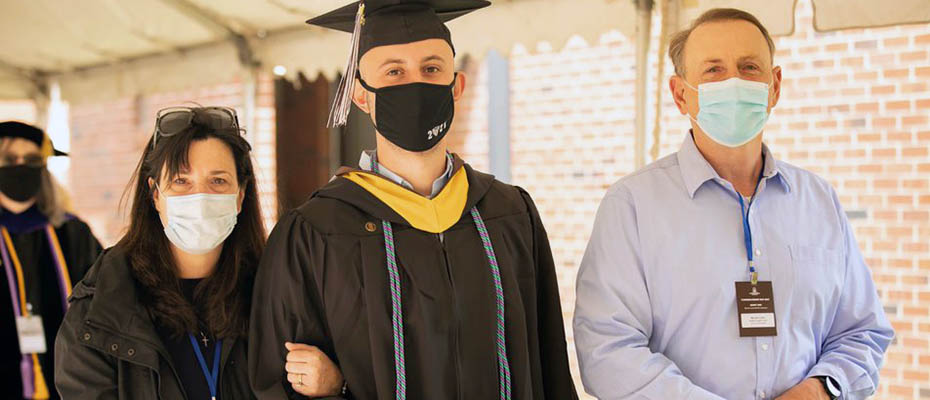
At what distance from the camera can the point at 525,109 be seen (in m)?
5.93

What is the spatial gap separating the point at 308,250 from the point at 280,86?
5012 millimetres

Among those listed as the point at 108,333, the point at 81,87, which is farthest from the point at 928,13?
the point at 81,87

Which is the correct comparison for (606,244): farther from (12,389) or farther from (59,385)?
(12,389)

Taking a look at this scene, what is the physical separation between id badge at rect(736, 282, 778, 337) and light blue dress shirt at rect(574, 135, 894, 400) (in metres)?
0.02

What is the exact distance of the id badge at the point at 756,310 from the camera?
78.7 inches

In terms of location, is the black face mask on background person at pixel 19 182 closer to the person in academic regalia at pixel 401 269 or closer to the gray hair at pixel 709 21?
the person in academic regalia at pixel 401 269

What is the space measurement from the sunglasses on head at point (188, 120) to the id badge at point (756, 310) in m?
1.55

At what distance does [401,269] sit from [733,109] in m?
1.01

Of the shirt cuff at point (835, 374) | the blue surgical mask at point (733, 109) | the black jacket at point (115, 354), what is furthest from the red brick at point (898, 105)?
the black jacket at point (115, 354)

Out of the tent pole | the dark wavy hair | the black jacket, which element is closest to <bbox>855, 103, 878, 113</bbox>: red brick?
the tent pole

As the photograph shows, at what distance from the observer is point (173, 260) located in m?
2.27

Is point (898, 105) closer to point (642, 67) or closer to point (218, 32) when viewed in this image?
point (642, 67)

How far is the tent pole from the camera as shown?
3404mm

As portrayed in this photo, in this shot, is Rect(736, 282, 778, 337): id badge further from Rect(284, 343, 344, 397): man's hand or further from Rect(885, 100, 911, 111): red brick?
Rect(885, 100, 911, 111): red brick
